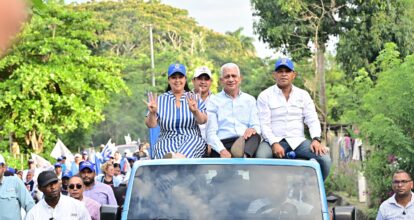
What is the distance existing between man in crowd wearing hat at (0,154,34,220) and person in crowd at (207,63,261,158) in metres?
3.04

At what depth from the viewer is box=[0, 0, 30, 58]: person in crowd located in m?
1.14

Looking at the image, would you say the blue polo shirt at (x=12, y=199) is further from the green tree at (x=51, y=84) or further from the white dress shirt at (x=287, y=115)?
the green tree at (x=51, y=84)

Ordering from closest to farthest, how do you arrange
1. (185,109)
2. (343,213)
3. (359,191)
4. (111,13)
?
(343,213) < (185,109) < (359,191) < (111,13)

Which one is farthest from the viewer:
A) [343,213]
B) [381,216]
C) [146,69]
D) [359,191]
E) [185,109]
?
[146,69]

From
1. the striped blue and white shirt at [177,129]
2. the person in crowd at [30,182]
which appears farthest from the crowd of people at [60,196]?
the person in crowd at [30,182]

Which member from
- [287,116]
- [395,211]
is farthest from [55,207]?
[395,211]

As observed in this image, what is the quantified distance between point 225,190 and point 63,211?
174 centimetres

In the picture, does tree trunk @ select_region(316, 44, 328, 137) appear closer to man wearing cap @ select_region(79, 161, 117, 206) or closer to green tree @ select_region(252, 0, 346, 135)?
green tree @ select_region(252, 0, 346, 135)

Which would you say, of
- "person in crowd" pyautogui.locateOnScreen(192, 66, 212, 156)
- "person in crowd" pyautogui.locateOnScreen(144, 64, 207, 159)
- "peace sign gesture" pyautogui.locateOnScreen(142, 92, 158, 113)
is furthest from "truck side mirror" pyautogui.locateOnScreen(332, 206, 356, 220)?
"person in crowd" pyautogui.locateOnScreen(192, 66, 212, 156)

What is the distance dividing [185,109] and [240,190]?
1.50 meters

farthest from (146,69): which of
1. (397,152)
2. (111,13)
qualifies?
(397,152)

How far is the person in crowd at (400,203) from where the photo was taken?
9469 millimetres

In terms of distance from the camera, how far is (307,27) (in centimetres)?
2936

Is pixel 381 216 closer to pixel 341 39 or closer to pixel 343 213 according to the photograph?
pixel 343 213
